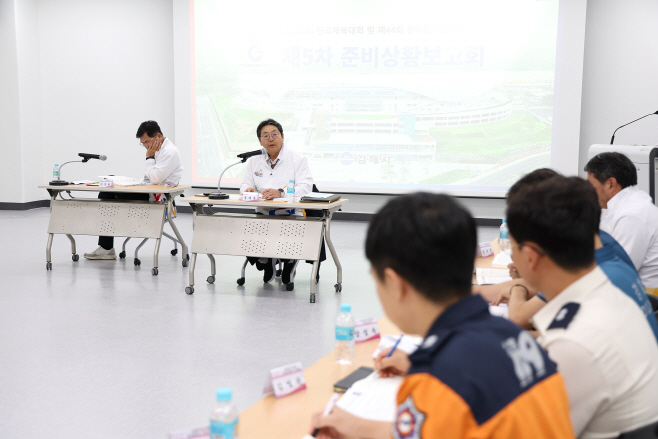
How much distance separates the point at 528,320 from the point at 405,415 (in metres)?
1.15

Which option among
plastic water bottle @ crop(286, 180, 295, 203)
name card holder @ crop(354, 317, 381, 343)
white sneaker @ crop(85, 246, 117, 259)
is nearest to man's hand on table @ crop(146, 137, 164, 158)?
white sneaker @ crop(85, 246, 117, 259)

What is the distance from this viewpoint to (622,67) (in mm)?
7770

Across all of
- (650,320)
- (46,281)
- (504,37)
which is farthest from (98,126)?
(650,320)

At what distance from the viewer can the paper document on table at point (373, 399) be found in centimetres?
130

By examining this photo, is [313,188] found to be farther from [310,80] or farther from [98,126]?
[98,126]

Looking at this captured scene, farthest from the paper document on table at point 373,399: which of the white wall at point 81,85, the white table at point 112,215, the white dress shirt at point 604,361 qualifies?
the white wall at point 81,85

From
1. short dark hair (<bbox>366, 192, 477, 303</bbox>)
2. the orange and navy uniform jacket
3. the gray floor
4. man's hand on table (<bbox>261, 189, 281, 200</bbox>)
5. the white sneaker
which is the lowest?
the gray floor

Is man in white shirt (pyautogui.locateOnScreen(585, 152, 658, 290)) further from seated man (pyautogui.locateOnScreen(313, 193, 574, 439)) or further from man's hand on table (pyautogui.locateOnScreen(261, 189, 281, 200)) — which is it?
man's hand on table (pyautogui.locateOnScreen(261, 189, 281, 200))

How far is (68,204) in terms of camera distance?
573 centimetres

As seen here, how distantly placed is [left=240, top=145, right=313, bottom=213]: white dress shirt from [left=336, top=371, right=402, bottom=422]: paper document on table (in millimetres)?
3650

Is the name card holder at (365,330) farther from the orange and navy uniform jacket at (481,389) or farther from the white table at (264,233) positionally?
the white table at (264,233)

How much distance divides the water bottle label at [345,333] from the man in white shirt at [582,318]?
1.96 ft

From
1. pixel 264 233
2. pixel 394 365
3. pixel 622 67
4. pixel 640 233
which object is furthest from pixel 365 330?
pixel 622 67

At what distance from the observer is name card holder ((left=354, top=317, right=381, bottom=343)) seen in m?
1.91
